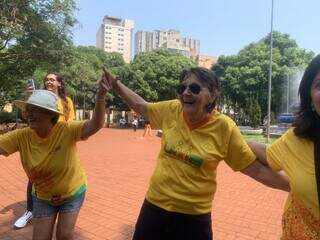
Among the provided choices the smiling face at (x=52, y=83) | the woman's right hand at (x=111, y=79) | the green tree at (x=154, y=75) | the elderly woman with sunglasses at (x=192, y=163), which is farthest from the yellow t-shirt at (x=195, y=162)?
the green tree at (x=154, y=75)

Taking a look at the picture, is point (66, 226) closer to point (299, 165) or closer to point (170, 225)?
point (170, 225)

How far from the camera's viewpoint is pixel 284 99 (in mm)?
43406

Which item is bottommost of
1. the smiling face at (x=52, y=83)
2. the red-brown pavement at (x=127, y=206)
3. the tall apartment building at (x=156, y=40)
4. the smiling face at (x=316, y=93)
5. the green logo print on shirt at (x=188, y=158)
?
the red-brown pavement at (x=127, y=206)

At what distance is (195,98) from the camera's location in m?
2.95

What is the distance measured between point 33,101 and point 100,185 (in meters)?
5.71

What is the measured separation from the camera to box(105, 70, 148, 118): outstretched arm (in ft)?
11.0

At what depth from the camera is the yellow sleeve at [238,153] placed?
284 centimetres

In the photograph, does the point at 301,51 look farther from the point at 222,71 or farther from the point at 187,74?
the point at 187,74

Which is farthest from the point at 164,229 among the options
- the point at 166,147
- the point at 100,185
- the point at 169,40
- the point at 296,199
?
the point at 169,40

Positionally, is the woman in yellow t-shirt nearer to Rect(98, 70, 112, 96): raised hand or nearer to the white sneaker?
Rect(98, 70, 112, 96): raised hand

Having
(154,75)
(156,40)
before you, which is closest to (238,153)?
(154,75)

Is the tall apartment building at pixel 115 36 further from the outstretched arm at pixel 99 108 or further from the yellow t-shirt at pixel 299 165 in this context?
the yellow t-shirt at pixel 299 165

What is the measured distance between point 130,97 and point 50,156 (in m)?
0.78

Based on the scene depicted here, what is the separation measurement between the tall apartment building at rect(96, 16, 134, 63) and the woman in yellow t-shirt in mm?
114272
